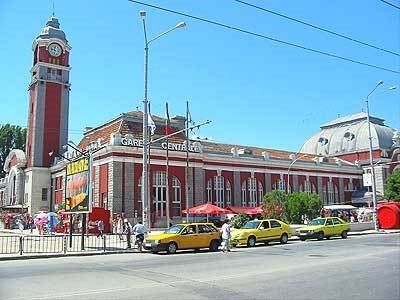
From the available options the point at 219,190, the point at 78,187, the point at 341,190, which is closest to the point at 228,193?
the point at 219,190

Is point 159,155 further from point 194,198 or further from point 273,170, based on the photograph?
point 273,170

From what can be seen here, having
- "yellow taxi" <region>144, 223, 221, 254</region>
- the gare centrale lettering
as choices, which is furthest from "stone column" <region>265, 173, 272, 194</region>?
"yellow taxi" <region>144, 223, 221, 254</region>

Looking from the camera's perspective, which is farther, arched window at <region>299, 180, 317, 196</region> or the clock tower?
arched window at <region>299, 180, 317, 196</region>

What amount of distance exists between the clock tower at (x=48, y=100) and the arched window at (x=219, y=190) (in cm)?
2137

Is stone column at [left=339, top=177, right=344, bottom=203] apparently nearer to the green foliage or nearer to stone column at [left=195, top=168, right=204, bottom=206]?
stone column at [left=195, top=168, right=204, bottom=206]

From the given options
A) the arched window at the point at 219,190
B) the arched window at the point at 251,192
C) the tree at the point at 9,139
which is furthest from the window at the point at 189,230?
the tree at the point at 9,139

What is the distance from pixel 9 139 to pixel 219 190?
49115mm

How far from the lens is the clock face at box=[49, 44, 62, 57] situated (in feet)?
205

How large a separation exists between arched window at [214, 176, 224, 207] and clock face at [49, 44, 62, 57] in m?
27.8

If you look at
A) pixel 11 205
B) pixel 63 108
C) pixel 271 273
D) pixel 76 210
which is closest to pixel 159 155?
pixel 63 108

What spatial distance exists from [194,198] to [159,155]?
685 centimetres

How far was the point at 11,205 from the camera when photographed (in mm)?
67125

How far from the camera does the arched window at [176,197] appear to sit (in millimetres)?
51156

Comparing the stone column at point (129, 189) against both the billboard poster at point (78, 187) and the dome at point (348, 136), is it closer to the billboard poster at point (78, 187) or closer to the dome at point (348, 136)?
the billboard poster at point (78, 187)
